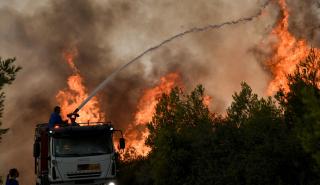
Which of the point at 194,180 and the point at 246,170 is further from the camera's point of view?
the point at 194,180

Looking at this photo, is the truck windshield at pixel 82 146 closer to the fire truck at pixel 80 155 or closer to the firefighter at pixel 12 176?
the fire truck at pixel 80 155

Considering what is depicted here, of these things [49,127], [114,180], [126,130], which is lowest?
[114,180]

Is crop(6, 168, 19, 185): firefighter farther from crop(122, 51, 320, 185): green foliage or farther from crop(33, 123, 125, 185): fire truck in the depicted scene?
crop(122, 51, 320, 185): green foliage

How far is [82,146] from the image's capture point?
2269 cm

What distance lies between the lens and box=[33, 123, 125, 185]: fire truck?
73.4 ft

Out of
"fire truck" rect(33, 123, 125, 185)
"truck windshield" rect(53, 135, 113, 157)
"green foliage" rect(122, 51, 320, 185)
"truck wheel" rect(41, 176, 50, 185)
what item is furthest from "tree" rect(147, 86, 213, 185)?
"truck wheel" rect(41, 176, 50, 185)

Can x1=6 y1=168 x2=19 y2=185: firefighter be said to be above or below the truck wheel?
below

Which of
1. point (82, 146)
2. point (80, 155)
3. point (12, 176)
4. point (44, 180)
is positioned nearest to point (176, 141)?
point (82, 146)

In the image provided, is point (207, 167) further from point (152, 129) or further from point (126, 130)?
point (126, 130)

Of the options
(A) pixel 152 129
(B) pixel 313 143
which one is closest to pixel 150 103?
(A) pixel 152 129

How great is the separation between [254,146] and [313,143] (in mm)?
10872

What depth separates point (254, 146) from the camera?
2650 cm

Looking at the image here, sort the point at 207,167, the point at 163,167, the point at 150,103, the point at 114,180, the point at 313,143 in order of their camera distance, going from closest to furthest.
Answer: the point at 313,143 → the point at 114,180 → the point at 207,167 → the point at 163,167 → the point at 150,103

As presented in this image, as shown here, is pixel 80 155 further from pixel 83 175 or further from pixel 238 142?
pixel 238 142
